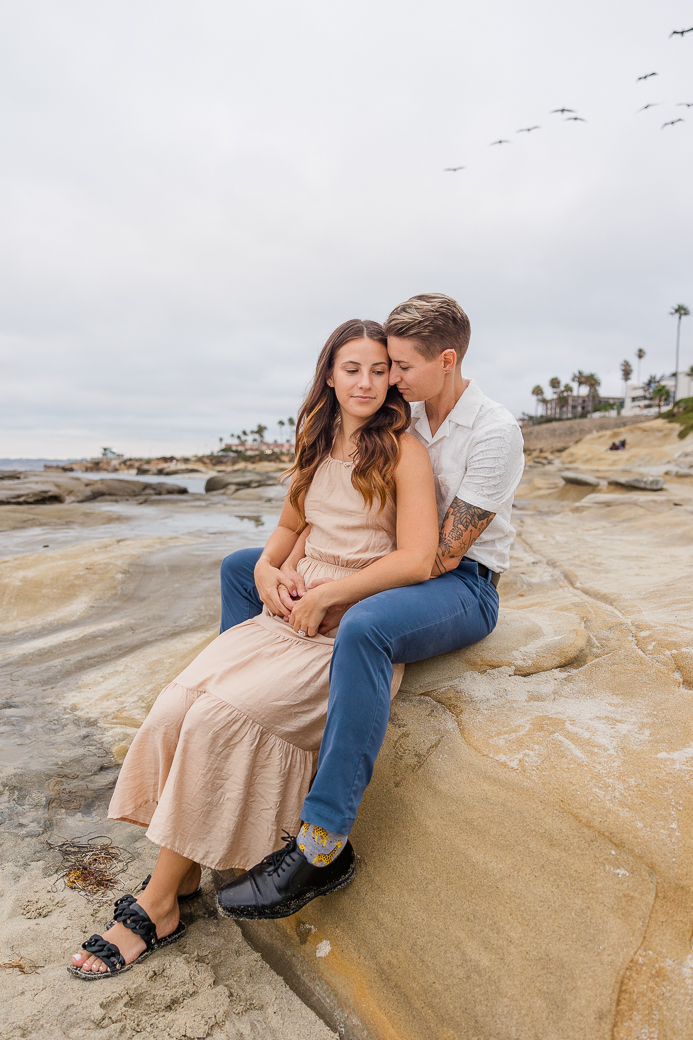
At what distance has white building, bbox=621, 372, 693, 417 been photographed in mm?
52250

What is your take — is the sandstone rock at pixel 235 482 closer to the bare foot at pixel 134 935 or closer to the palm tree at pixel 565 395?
the bare foot at pixel 134 935

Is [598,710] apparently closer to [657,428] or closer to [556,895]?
[556,895]

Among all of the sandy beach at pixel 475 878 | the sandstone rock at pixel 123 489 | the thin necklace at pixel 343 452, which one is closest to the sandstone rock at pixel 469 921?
the sandy beach at pixel 475 878

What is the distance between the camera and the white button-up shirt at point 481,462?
8.74 feet

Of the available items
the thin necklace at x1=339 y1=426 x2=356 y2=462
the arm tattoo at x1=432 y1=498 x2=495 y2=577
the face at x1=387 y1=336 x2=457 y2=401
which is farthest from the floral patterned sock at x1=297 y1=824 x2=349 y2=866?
the face at x1=387 y1=336 x2=457 y2=401

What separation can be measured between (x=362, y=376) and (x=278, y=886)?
6.25 ft

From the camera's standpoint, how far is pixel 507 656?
2.75 metres

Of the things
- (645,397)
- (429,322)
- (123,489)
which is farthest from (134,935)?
(645,397)

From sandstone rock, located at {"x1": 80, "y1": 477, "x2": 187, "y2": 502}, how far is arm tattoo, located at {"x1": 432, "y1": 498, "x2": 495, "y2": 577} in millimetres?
17226

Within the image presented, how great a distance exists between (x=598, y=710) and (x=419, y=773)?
2.40ft

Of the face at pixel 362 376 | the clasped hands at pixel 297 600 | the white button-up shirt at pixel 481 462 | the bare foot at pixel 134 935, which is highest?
the face at pixel 362 376

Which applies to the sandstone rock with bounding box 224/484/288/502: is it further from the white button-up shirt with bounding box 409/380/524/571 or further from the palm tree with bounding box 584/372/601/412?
the palm tree with bounding box 584/372/601/412

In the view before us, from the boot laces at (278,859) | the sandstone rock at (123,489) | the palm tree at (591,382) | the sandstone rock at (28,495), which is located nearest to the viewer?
the boot laces at (278,859)

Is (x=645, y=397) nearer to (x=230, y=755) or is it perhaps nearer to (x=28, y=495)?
(x=28, y=495)
